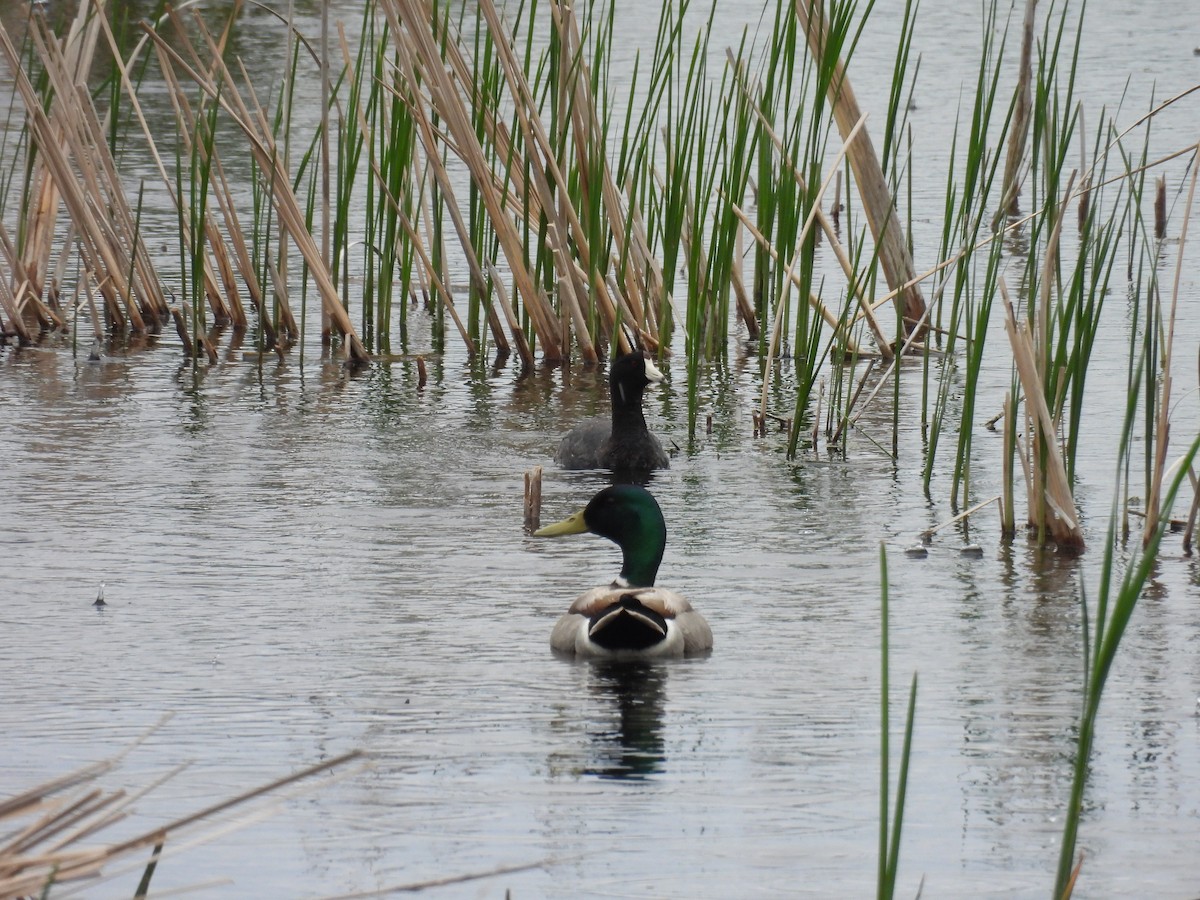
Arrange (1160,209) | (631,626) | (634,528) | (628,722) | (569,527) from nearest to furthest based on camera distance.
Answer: (628,722) → (631,626) → (634,528) → (569,527) → (1160,209)

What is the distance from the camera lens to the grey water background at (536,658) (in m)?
3.76

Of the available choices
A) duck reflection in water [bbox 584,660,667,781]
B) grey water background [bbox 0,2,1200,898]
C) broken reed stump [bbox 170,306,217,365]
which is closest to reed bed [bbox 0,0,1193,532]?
broken reed stump [bbox 170,306,217,365]

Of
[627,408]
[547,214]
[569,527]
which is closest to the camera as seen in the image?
[569,527]

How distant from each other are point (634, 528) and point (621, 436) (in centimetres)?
195

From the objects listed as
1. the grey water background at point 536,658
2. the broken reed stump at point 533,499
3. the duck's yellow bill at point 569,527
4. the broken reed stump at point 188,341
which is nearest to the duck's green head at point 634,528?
the duck's yellow bill at point 569,527

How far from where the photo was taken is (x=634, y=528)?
5531 millimetres

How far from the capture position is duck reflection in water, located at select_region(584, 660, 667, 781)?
167 inches

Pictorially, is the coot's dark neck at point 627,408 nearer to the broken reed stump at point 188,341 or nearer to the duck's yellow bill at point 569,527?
the duck's yellow bill at point 569,527

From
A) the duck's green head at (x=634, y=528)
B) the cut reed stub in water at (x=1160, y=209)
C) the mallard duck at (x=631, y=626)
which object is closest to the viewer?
the mallard duck at (x=631, y=626)

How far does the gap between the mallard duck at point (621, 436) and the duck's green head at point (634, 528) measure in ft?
5.69

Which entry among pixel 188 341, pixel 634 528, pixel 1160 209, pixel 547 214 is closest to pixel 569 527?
pixel 634 528

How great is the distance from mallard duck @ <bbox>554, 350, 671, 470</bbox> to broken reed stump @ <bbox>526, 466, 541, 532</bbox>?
728mm

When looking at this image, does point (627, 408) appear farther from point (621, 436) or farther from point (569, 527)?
point (569, 527)

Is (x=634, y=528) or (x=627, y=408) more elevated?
(x=634, y=528)
